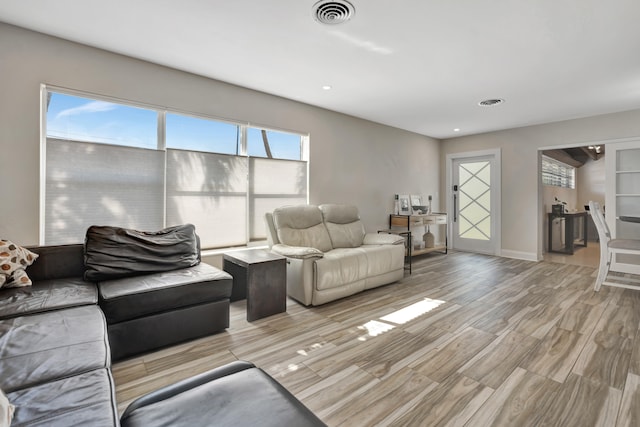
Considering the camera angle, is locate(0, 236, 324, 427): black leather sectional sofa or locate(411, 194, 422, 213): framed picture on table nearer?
locate(0, 236, 324, 427): black leather sectional sofa

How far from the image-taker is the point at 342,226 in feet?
13.3

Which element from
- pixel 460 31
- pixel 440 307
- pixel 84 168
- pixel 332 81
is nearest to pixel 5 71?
pixel 84 168

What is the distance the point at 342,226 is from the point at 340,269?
3.38 ft

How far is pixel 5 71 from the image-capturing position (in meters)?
2.29

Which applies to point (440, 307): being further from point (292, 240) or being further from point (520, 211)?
point (520, 211)

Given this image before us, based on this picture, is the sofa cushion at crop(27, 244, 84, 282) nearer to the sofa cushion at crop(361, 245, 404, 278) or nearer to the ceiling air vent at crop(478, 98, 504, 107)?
the sofa cushion at crop(361, 245, 404, 278)

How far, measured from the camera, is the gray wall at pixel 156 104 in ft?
7.63

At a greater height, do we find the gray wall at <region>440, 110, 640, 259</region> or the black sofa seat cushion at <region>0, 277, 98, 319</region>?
the gray wall at <region>440, 110, 640, 259</region>

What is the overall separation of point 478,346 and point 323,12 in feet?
8.72

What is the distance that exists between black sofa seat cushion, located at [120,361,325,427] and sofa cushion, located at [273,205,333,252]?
7.89ft

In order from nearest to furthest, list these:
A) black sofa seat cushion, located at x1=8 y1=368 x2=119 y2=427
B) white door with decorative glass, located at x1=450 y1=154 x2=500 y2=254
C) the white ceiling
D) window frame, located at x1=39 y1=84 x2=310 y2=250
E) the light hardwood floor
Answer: black sofa seat cushion, located at x1=8 y1=368 x2=119 y2=427 → the light hardwood floor → the white ceiling → window frame, located at x1=39 y1=84 x2=310 y2=250 → white door with decorative glass, located at x1=450 y1=154 x2=500 y2=254

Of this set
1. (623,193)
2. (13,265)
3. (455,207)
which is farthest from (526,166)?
(13,265)

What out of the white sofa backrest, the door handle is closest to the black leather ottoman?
the white sofa backrest

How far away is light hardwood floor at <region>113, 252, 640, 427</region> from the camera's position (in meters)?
1.54
